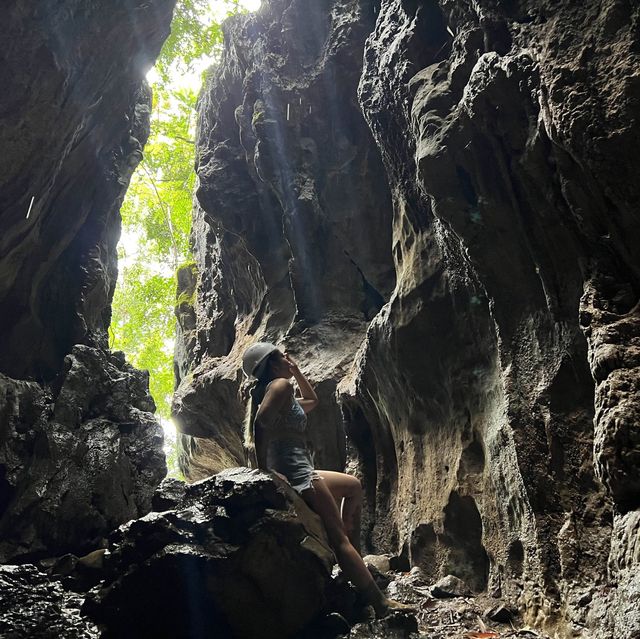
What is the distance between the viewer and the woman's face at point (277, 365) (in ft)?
17.5

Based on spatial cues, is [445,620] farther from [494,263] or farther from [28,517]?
[28,517]

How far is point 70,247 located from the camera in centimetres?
998

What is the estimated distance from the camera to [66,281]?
384 inches

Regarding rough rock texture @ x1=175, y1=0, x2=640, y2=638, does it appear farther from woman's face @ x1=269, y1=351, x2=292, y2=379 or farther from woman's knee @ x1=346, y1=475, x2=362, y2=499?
woman's face @ x1=269, y1=351, x2=292, y2=379

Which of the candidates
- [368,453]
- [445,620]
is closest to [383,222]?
[368,453]

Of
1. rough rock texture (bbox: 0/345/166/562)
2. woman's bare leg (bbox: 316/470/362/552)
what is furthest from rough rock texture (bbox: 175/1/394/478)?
woman's bare leg (bbox: 316/470/362/552)

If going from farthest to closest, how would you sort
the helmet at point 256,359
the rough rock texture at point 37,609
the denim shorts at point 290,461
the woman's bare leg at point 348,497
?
the helmet at point 256,359 → the woman's bare leg at point 348,497 → the denim shorts at point 290,461 → the rough rock texture at point 37,609

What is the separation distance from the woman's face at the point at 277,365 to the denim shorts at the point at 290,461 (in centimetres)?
63

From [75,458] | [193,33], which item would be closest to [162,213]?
[193,33]

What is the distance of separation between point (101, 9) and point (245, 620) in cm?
723

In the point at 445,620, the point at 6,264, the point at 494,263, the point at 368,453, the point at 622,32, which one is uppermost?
the point at 6,264

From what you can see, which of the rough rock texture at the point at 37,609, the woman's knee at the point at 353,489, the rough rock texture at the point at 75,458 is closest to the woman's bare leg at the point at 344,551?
the woman's knee at the point at 353,489

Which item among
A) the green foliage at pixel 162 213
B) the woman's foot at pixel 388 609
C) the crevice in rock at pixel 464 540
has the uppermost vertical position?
the green foliage at pixel 162 213

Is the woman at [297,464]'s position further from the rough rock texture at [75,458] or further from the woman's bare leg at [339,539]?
the rough rock texture at [75,458]
